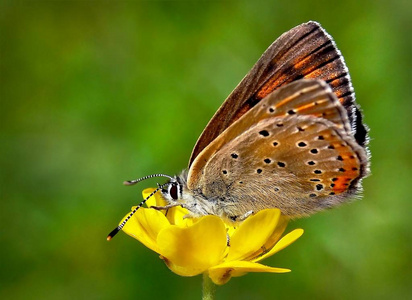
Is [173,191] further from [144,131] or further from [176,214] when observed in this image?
[144,131]

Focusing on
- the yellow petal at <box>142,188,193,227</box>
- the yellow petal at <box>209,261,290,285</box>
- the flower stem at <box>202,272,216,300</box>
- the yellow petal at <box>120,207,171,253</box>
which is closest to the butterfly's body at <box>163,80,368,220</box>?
the yellow petal at <box>142,188,193,227</box>

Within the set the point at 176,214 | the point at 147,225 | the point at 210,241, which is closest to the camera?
the point at 210,241

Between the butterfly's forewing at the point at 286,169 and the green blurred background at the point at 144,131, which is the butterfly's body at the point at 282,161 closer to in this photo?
the butterfly's forewing at the point at 286,169

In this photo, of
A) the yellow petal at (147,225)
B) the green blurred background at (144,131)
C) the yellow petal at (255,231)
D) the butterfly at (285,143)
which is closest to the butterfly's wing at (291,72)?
the butterfly at (285,143)

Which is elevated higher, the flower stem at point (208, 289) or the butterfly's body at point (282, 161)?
the butterfly's body at point (282, 161)

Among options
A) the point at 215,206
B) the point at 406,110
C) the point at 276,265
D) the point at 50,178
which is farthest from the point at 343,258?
the point at 50,178

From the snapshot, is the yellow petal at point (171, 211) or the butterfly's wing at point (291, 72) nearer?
the butterfly's wing at point (291, 72)

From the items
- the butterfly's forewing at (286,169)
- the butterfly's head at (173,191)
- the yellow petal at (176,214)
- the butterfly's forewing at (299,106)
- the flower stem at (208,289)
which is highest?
the butterfly's forewing at (299,106)

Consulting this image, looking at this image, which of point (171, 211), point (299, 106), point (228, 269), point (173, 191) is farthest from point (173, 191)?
point (299, 106)
